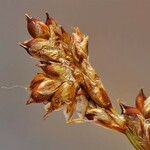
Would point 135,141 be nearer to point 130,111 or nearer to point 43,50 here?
point 130,111

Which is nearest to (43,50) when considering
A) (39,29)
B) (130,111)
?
(39,29)

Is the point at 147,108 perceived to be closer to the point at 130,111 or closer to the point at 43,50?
the point at 130,111

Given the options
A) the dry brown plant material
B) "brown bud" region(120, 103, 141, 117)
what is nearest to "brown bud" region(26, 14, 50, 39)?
the dry brown plant material

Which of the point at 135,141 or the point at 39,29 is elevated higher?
the point at 39,29

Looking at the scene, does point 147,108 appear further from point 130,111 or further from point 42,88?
point 42,88

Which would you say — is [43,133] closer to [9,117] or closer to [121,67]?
[9,117]

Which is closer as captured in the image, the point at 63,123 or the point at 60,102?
the point at 60,102

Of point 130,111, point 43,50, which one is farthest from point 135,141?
point 43,50

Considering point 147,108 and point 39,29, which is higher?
A: point 39,29

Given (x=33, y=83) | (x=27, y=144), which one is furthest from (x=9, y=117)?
(x=33, y=83)
